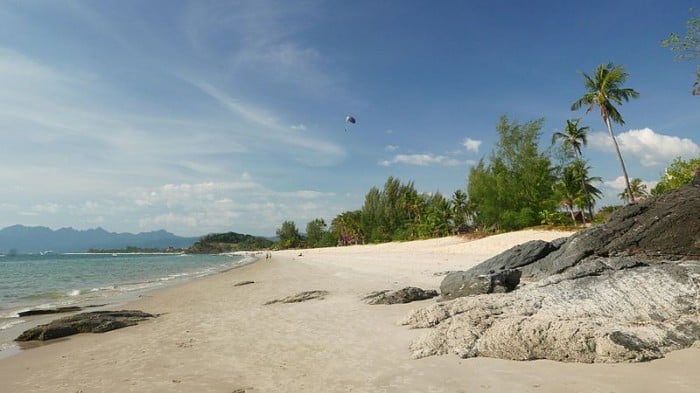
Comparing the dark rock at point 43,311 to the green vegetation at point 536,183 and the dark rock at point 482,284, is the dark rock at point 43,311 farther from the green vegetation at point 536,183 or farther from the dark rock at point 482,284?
the green vegetation at point 536,183

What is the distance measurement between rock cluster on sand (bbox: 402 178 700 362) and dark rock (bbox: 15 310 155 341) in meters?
10.3

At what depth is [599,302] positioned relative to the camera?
909 cm

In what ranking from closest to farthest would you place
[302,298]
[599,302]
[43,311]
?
[599,302] < [302,298] < [43,311]

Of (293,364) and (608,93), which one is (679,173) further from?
(293,364)

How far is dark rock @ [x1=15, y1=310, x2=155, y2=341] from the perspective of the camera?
40.9ft

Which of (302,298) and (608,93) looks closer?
(302,298)

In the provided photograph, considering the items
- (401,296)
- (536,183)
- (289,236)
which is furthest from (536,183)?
(289,236)

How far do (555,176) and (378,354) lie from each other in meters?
52.5

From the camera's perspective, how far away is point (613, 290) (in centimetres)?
935

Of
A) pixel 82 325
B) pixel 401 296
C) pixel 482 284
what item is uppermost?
pixel 482 284

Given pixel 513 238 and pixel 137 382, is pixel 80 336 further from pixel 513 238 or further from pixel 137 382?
pixel 513 238

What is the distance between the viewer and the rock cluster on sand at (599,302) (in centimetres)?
729

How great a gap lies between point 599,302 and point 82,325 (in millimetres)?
15583

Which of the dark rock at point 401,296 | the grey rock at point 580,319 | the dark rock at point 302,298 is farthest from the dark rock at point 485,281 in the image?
the dark rock at point 302,298
